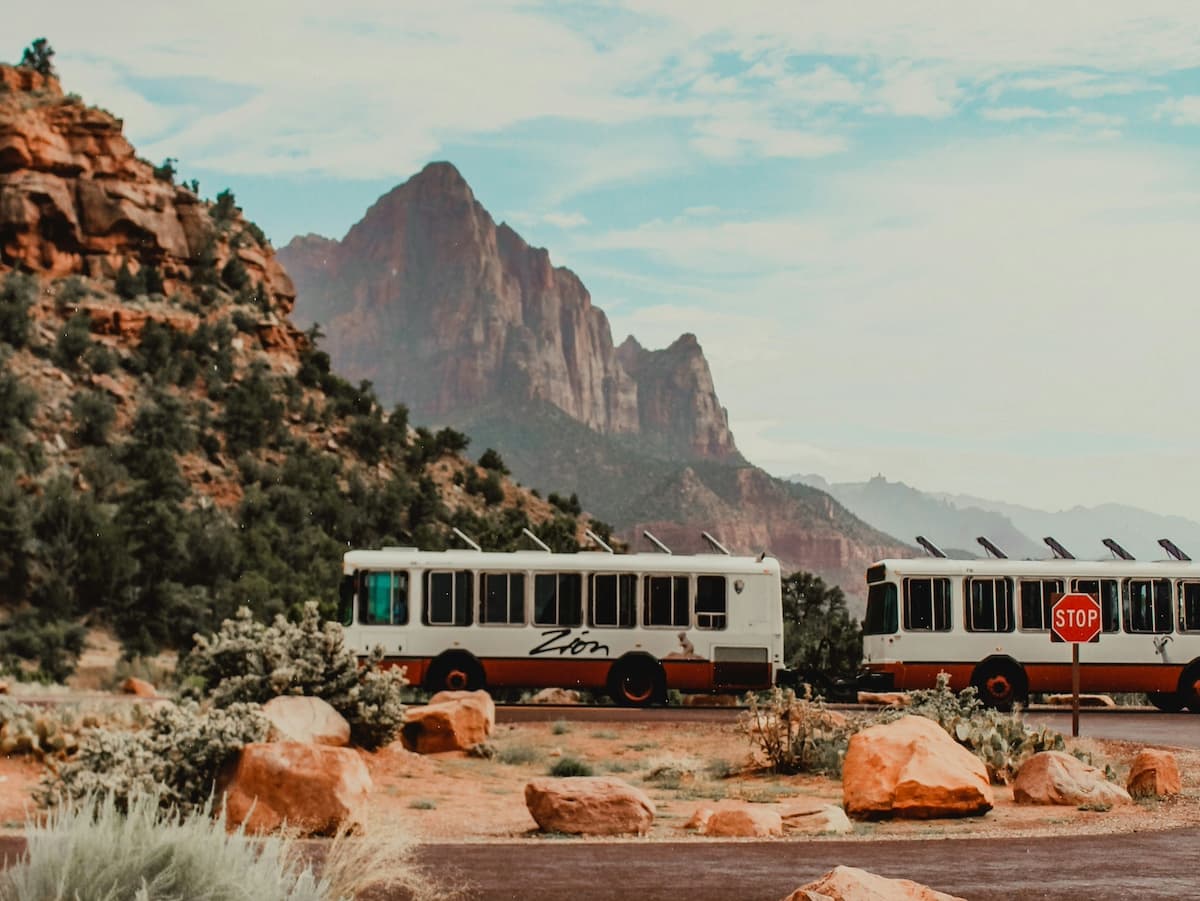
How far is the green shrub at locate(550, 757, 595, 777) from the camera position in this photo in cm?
2080

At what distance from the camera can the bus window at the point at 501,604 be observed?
29.5 m

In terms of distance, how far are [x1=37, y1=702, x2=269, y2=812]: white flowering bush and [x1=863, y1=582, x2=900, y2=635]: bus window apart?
16.0 metres

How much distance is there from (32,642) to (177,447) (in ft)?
71.2

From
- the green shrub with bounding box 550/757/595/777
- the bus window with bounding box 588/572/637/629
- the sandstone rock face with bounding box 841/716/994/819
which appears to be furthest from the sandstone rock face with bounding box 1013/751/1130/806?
the bus window with bounding box 588/572/637/629

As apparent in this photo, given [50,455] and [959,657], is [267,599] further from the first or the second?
[959,657]

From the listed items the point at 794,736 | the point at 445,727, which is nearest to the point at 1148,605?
the point at 794,736

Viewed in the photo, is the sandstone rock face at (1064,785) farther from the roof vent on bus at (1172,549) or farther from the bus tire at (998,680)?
the roof vent on bus at (1172,549)

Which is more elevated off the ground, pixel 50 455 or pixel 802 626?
pixel 50 455

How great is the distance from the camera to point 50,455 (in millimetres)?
60219

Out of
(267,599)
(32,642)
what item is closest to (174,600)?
(267,599)

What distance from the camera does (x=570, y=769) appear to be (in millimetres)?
20891

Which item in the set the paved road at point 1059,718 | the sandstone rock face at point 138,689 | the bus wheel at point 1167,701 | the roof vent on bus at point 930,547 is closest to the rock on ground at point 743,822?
the paved road at point 1059,718

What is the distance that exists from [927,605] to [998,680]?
207 centimetres

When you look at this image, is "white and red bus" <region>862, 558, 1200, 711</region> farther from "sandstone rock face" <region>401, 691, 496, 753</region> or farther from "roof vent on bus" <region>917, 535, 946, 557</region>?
"sandstone rock face" <region>401, 691, 496, 753</region>
